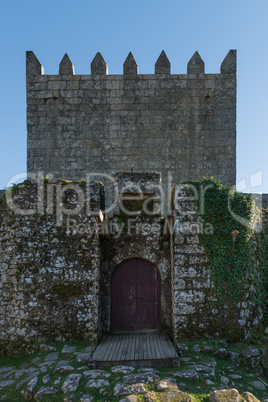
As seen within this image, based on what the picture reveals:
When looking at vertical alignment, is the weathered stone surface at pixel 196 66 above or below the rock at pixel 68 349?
above

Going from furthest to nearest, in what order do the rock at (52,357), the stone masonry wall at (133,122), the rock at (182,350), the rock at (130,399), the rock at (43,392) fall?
the stone masonry wall at (133,122), the rock at (182,350), the rock at (52,357), the rock at (43,392), the rock at (130,399)

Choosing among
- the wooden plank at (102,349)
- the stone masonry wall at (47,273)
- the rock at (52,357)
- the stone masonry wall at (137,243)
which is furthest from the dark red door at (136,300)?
the rock at (52,357)

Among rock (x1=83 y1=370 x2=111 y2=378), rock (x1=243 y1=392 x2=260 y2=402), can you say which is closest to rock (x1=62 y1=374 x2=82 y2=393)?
rock (x1=83 y1=370 x2=111 y2=378)

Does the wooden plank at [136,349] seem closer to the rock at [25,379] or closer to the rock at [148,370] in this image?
the rock at [148,370]

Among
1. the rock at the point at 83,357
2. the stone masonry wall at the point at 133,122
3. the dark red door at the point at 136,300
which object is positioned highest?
the stone masonry wall at the point at 133,122

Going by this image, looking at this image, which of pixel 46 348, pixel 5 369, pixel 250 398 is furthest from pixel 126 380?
pixel 5 369

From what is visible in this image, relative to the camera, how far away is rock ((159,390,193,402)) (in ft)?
14.9

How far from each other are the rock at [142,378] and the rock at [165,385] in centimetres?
14

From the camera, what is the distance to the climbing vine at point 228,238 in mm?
6773

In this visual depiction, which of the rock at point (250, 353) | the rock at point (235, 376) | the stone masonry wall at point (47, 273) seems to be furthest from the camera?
the stone masonry wall at point (47, 273)

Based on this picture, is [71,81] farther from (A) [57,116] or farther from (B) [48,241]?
(B) [48,241]

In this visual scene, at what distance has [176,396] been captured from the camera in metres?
4.61

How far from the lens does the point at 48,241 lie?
6.89 meters

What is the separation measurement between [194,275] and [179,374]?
1.90 metres
